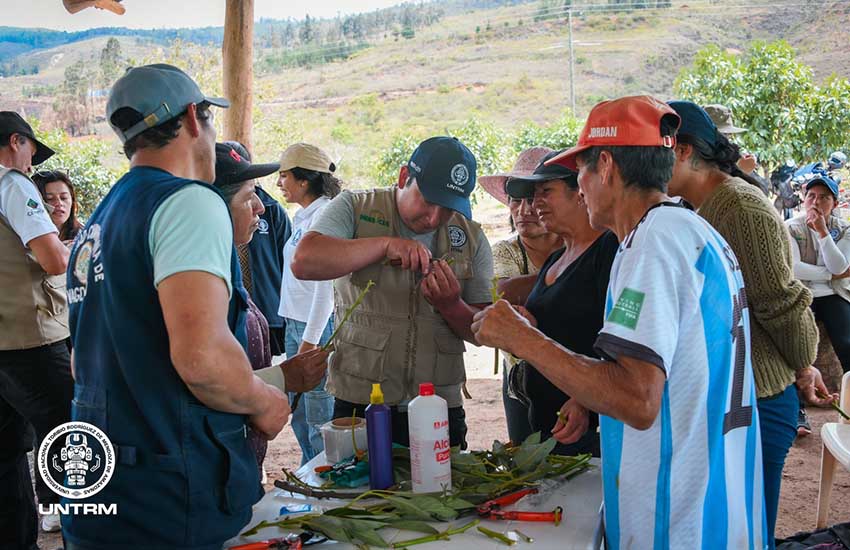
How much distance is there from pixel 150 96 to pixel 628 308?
112cm

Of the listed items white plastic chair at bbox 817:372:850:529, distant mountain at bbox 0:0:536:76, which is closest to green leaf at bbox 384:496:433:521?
white plastic chair at bbox 817:372:850:529

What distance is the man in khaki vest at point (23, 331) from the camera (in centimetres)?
340

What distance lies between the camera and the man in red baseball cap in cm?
155

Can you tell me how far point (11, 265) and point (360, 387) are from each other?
1.99m

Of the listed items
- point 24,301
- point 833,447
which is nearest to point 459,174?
point 833,447

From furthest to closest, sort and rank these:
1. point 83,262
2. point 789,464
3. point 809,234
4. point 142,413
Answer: point 809,234 < point 789,464 < point 83,262 < point 142,413

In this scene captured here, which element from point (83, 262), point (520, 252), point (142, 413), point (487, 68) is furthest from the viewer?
A: point (487, 68)

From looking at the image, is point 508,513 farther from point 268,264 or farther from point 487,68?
point 487,68

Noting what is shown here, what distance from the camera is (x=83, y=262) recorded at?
161 centimetres

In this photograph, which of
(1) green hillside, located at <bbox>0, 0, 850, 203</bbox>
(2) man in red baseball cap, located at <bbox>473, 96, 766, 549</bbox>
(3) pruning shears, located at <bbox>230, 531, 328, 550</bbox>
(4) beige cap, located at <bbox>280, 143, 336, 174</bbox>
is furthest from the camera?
(1) green hillside, located at <bbox>0, 0, 850, 203</bbox>

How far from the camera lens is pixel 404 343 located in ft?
8.54

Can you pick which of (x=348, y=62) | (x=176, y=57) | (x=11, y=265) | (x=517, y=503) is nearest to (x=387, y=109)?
(x=348, y=62)

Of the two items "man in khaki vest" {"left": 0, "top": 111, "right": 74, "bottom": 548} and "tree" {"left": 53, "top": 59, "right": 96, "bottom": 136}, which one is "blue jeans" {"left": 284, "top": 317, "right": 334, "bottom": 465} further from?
"tree" {"left": 53, "top": 59, "right": 96, "bottom": 136}

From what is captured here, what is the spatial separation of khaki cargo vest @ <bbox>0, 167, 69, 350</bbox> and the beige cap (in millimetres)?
1476
